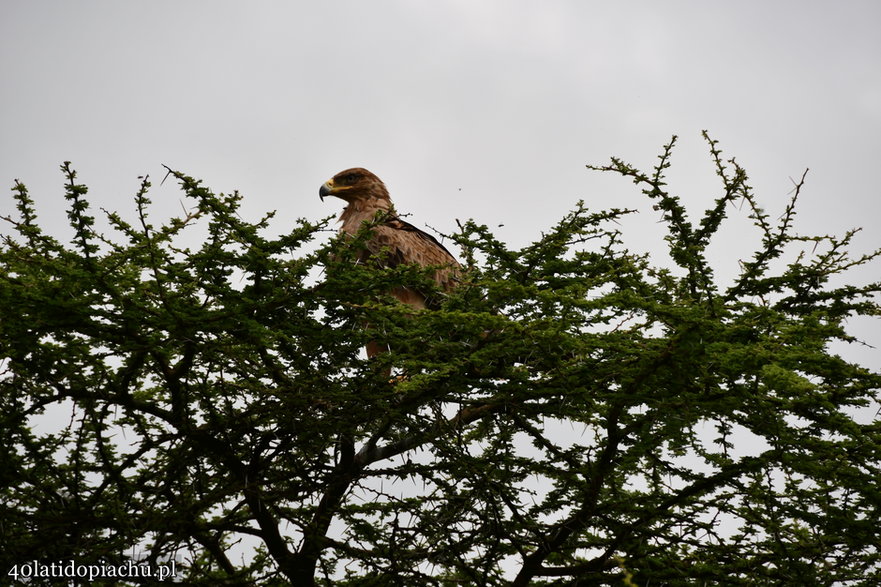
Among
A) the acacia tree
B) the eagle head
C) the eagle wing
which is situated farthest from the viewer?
the eagle head

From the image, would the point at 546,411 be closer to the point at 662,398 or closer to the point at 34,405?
the point at 662,398

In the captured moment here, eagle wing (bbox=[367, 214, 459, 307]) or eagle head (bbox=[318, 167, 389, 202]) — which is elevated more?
eagle head (bbox=[318, 167, 389, 202])

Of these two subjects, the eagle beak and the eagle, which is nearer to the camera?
the eagle

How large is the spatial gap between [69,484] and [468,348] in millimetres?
2419

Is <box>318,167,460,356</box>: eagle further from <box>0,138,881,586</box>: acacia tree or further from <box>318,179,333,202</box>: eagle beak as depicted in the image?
<box>0,138,881,586</box>: acacia tree

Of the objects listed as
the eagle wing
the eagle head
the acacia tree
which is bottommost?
the acacia tree

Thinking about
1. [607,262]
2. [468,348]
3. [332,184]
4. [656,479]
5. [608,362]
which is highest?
[332,184]

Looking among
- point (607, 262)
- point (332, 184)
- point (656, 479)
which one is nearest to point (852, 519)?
point (656, 479)

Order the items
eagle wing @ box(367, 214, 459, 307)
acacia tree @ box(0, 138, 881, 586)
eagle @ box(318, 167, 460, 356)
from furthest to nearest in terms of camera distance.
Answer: eagle @ box(318, 167, 460, 356) → eagle wing @ box(367, 214, 459, 307) → acacia tree @ box(0, 138, 881, 586)

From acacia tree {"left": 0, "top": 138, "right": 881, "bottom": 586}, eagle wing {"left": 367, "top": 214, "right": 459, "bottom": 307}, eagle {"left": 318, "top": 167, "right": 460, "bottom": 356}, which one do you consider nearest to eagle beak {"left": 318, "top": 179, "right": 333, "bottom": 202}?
eagle {"left": 318, "top": 167, "right": 460, "bottom": 356}

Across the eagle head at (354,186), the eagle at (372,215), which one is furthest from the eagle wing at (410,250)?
the eagle head at (354,186)

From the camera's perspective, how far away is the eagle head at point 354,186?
9.14 meters

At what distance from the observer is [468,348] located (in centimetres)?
448

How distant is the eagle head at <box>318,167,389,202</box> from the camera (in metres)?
9.14
